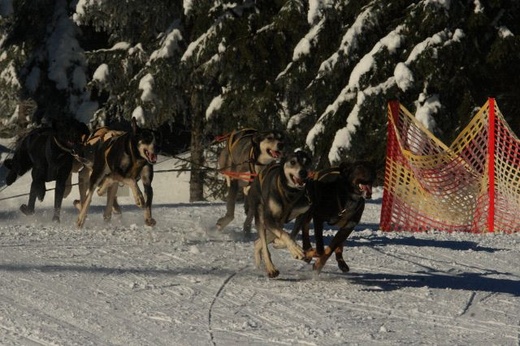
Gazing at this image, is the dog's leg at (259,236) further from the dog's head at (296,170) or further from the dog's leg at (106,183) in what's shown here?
the dog's leg at (106,183)

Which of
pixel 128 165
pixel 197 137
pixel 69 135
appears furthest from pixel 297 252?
pixel 197 137

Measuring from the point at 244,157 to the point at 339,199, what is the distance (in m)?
3.21

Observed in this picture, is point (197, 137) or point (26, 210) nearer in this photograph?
point (26, 210)

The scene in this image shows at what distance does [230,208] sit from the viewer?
36.4 feet

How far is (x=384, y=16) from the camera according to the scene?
18.8 metres

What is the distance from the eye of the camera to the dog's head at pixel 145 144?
1077 cm

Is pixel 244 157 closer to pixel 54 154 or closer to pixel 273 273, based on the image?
pixel 54 154

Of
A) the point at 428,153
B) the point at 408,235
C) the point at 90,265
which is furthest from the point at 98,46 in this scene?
the point at 90,265

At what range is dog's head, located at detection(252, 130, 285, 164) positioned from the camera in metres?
10.8

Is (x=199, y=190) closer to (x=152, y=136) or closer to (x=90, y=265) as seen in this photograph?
(x=152, y=136)

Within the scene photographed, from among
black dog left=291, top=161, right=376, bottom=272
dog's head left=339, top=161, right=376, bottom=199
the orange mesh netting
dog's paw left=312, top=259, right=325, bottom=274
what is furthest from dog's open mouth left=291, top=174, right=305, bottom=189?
the orange mesh netting

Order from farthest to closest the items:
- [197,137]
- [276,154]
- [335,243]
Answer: [197,137]
[276,154]
[335,243]

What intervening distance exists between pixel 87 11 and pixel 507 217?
1074cm

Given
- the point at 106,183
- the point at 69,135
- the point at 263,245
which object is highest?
the point at 69,135
